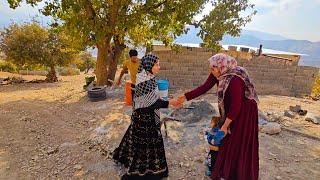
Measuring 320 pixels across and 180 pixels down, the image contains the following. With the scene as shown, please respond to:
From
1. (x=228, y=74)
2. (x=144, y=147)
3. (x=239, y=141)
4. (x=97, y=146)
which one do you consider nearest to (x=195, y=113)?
(x=97, y=146)

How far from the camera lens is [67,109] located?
964cm

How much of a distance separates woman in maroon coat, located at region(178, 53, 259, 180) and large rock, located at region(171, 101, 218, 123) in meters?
3.07

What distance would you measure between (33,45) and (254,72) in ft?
37.9

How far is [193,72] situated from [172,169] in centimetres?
795

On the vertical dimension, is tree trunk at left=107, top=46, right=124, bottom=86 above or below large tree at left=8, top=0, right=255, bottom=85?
below

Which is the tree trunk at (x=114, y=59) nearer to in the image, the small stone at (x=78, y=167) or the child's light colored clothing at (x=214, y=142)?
the small stone at (x=78, y=167)

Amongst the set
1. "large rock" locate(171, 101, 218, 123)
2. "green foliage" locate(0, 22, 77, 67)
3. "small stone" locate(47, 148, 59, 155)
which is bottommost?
"small stone" locate(47, 148, 59, 155)

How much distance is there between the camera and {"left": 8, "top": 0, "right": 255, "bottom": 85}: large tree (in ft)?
32.1

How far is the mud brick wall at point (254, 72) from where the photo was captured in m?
12.6

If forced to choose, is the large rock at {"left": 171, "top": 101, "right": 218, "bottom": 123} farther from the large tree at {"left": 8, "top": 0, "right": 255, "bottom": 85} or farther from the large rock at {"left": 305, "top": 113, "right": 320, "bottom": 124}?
the large tree at {"left": 8, "top": 0, "right": 255, "bottom": 85}

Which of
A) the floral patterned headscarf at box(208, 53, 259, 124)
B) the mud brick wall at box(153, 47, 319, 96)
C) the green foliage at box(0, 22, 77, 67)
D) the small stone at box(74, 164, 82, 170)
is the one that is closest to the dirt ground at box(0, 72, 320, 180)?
the small stone at box(74, 164, 82, 170)

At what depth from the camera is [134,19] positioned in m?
10.1

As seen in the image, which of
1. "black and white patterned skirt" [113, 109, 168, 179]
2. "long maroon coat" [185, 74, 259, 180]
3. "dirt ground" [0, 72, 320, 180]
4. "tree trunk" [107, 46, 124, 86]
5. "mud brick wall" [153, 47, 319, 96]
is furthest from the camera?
"tree trunk" [107, 46, 124, 86]

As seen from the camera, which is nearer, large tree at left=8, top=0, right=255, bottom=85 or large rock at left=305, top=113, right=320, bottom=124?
large rock at left=305, top=113, right=320, bottom=124
